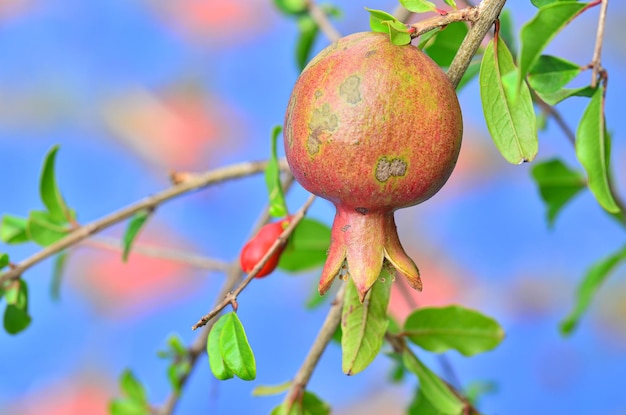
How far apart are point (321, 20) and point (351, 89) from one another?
60cm

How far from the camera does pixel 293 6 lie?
108 cm

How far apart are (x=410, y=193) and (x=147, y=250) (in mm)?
668

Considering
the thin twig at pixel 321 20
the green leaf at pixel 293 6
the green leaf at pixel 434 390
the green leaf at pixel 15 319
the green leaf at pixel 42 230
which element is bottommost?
the green leaf at pixel 434 390

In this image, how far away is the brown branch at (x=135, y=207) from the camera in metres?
0.69

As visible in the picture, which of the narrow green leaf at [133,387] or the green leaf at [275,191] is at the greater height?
the green leaf at [275,191]

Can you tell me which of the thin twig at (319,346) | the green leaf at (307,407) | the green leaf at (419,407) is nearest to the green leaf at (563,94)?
the thin twig at (319,346)

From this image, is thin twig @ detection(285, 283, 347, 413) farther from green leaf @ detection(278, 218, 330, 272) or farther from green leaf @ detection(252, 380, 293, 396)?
green leaf @ detection(278, 218, 330, 272)

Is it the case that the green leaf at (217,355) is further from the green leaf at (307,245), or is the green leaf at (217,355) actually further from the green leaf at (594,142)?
the green leaf at (307,245)

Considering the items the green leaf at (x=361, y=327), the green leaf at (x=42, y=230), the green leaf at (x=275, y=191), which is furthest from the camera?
the green leaf at (x=42, y=230)

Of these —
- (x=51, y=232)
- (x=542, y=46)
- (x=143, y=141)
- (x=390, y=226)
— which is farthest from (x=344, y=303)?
(x=143, y=141)

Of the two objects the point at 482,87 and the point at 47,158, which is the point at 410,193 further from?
the point at 47,158

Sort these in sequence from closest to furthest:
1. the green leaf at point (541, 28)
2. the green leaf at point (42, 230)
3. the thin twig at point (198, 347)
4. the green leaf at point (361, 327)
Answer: the green leaf at point (541, 28) < the green leaf at point (361, 327) < the green leaf at point (42, 230) < the thin twig at point (198, 347)

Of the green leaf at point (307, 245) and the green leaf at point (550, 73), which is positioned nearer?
the green leaf at point (550, 73)

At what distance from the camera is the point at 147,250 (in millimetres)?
1036
